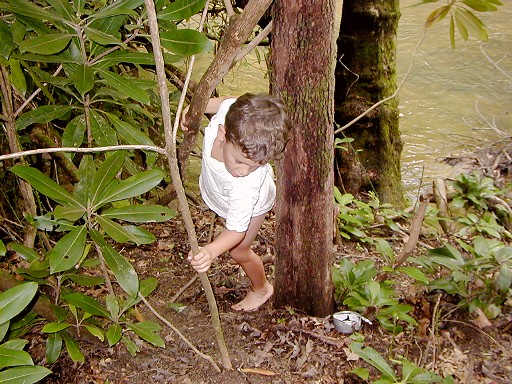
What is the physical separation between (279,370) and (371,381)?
390 mm

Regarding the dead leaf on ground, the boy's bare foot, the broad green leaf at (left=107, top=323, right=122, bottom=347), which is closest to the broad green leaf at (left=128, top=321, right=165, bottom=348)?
the broad green leaf at (left=107, top=323, right=122, bottom=347)

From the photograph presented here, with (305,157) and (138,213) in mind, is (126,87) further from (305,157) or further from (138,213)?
(305,157)

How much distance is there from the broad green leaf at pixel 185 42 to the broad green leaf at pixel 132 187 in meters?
0.44

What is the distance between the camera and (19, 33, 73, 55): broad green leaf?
64.2 inches

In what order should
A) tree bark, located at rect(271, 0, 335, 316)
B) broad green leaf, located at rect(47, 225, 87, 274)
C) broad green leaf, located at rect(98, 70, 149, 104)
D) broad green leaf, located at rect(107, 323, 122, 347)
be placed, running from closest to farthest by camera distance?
broad green leaf, located at rect(47, 225, 87, 274)
broad green leaf, located at rect(98, 70, 149, 104)
tree bark, located at rect(271, 0, 335, 316)
broad green leaf, located at rect(107, 323, 122, 347)

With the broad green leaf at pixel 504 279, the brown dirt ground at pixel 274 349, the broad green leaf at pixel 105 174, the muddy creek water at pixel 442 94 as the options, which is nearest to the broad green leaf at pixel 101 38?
the broad green leaf at pixel 105 174

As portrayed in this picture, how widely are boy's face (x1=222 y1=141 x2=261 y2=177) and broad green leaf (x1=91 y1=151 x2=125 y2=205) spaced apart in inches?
15.2

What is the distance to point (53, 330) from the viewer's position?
195 centimetres

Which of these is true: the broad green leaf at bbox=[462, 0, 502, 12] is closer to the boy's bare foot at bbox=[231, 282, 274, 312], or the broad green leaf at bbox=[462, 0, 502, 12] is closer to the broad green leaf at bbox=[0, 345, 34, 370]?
the boy's bare foot at bbox=[231, 282, 274, 312]

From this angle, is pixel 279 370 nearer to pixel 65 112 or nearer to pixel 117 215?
pixel 117 215

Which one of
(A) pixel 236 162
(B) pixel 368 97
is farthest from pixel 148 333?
(B) pixel 368 97

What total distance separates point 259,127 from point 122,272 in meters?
0.70

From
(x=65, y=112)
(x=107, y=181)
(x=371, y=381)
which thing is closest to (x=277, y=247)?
(x=371, y=381)

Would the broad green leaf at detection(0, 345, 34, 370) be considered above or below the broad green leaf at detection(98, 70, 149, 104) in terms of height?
below
